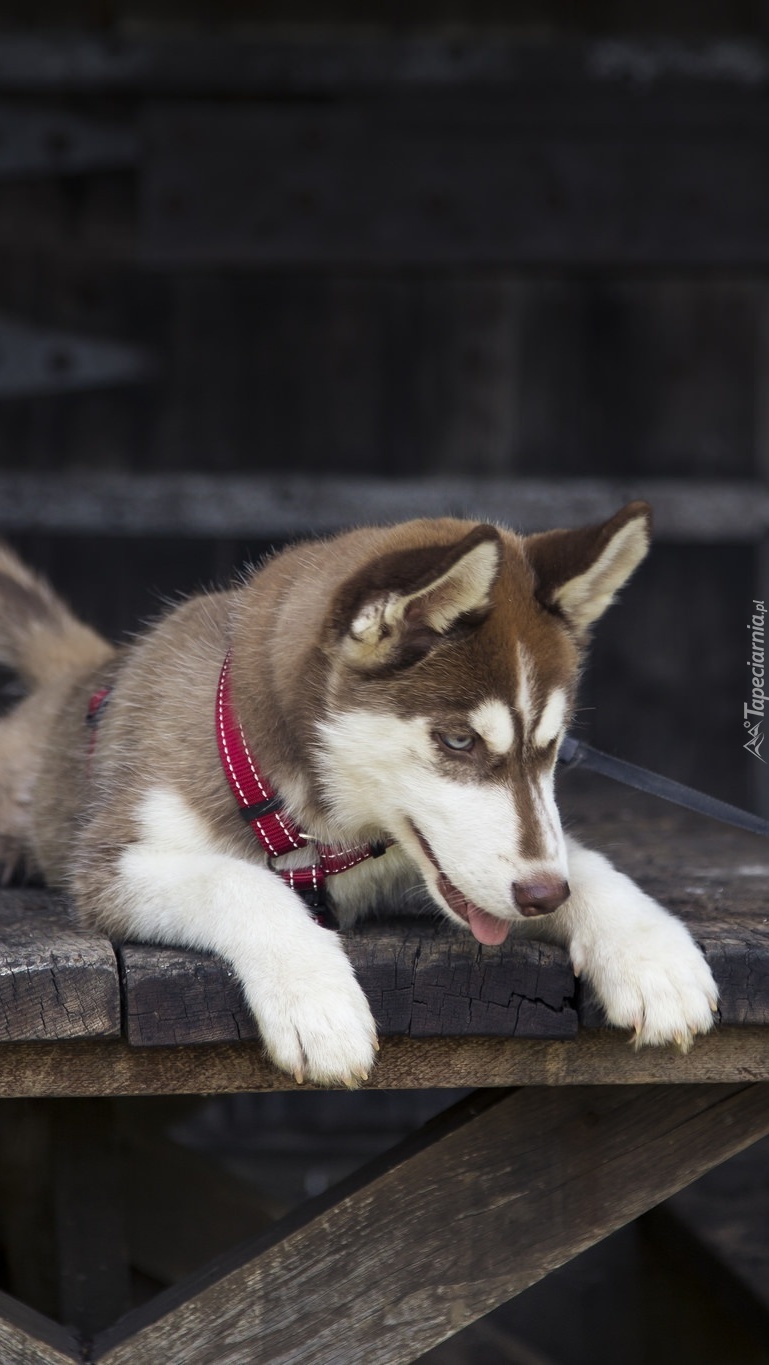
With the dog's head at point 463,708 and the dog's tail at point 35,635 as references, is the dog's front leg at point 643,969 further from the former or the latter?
the dog's tail at point 35,635

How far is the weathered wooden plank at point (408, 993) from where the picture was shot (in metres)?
2.29

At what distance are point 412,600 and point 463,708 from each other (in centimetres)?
19

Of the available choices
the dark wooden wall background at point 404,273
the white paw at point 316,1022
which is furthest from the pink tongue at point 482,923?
the dark wooden wall background at point 404,273

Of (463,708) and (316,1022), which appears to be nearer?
(316,1022)

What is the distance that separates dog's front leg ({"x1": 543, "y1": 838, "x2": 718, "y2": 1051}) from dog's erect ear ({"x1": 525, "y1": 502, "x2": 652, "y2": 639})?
52 cm

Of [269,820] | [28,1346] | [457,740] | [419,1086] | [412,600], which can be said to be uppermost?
[412,600]

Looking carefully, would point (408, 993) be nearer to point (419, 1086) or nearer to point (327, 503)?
point (419, 1086)

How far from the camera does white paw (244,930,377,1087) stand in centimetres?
219

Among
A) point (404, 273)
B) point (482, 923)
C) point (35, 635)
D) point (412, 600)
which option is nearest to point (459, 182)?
point (404, 273)

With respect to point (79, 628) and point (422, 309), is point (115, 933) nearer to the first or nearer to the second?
point (79, 628)

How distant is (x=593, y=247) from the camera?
16.8ft

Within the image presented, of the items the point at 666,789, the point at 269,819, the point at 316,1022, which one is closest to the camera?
the point at 316,1022

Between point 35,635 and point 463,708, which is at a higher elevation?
point 463,708

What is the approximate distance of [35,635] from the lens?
11.9ft
